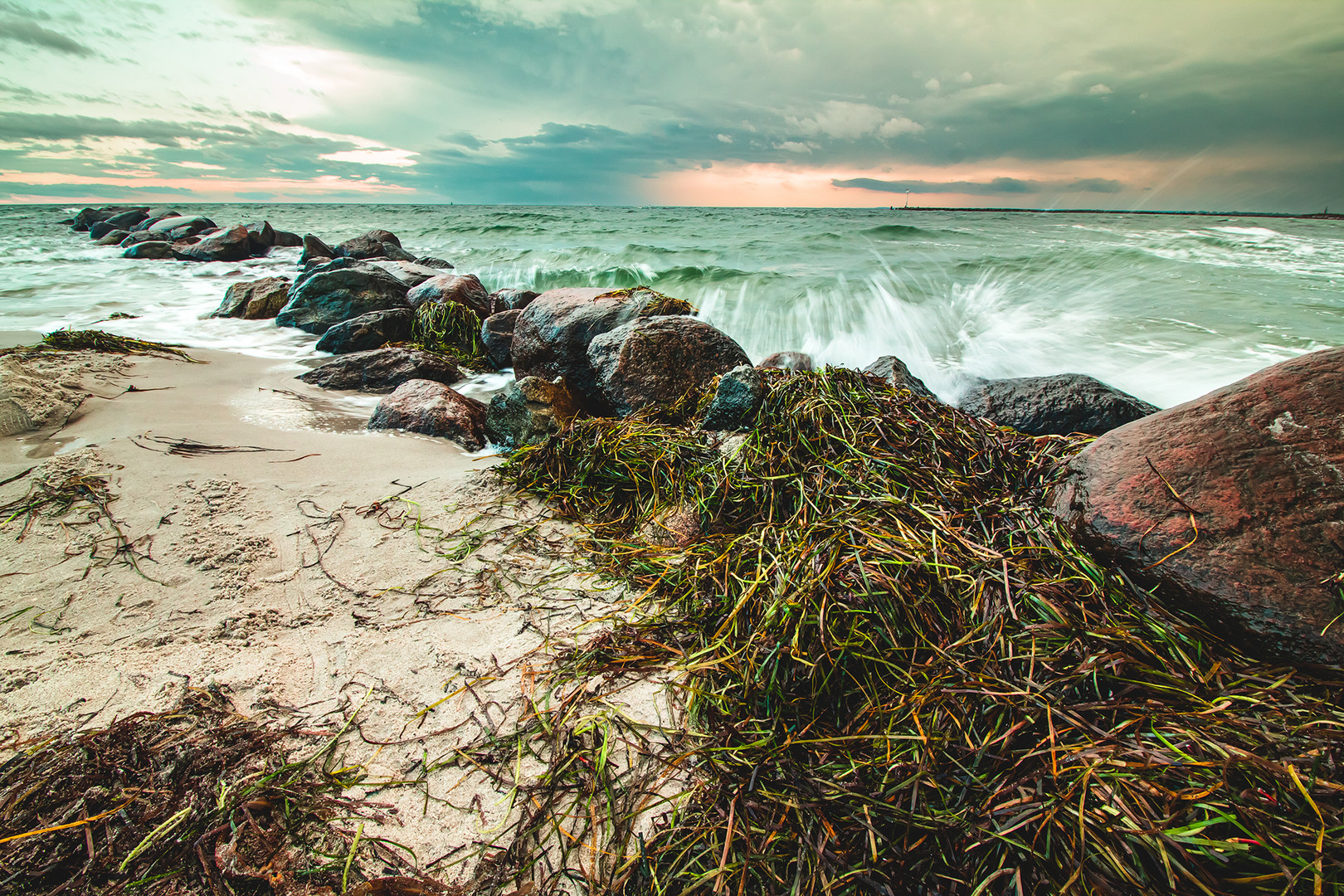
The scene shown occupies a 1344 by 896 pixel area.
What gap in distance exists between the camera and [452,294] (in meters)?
6.81

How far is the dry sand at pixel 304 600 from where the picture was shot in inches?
57.7

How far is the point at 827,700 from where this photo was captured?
1565mm

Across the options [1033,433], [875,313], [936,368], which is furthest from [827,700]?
[875,313]

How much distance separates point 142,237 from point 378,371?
746 inches

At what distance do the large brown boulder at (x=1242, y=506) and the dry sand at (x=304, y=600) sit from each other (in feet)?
5.36

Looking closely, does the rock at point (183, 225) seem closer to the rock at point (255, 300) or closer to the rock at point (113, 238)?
the rock at point (113, 238)

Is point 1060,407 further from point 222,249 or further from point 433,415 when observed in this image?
point 222,249

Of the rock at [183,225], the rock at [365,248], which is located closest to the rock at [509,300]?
the rock at [365,248]

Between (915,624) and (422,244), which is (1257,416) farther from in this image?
→ (422,244)

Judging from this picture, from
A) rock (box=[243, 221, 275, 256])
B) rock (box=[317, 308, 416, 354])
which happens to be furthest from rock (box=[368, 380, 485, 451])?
rock (box=[243, 221, 275, 256])

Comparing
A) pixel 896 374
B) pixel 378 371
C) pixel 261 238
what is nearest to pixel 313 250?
pixel 261 238

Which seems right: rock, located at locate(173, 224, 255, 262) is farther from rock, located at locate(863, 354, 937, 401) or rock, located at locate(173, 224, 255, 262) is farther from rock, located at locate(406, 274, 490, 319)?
rock, located at locate(863, 354, 937, 401)

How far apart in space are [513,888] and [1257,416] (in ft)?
8.78

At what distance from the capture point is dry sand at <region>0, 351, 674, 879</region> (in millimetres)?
1466
